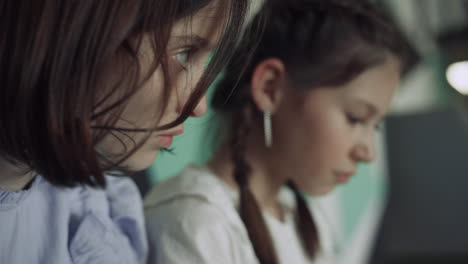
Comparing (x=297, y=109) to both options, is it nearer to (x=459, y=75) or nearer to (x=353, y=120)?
(x=353, y=120)

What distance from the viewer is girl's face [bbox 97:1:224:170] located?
34 cm

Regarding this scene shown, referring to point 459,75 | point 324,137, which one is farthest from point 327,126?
point 459,75

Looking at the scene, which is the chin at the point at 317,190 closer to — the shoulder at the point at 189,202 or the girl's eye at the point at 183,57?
the shoulder at the point at 189,202

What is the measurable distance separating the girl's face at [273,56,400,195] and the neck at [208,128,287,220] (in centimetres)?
2

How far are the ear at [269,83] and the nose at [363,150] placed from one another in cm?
13

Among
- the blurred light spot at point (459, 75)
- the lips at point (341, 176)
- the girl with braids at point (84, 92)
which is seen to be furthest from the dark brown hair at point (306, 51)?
the blurred light spot at point (459, 75)

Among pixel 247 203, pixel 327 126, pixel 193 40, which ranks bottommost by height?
pixel 247 203

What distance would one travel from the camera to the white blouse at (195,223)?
0.50 meters

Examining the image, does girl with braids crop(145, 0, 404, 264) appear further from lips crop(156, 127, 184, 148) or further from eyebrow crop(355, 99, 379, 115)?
lips crop(156, 127, 184, 148)

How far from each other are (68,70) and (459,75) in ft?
4.45

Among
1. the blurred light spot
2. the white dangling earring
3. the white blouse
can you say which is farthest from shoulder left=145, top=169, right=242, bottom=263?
the blurred light spot

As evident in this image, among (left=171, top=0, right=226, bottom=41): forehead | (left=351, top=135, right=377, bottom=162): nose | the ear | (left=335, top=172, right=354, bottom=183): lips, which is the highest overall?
(left=171, top=0, right=226, bottom=41): forehead

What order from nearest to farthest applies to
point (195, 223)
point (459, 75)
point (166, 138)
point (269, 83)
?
point (166, 138) → point (195, 223) → point (269, 83) → point (459, 75)

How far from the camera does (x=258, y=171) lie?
667 millimetres
